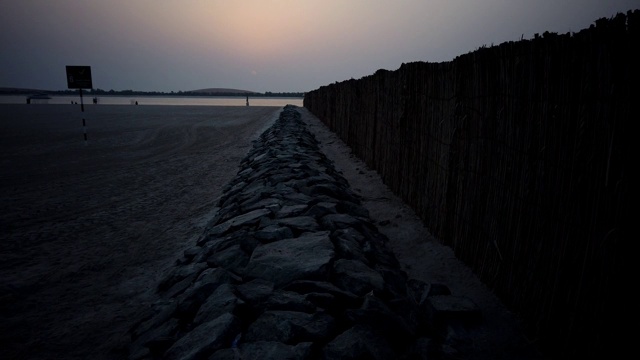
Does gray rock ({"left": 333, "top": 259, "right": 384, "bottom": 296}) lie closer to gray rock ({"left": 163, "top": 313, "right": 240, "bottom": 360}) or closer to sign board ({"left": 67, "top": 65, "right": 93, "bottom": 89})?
gray rock ({"left": 163, "top": 313, "right": 240, "bottom": 360})

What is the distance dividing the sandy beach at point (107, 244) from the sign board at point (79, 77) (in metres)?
5.48

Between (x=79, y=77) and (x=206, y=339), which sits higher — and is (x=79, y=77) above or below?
above

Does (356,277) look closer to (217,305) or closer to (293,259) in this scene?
(293,259)

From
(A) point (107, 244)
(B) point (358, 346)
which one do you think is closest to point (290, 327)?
(B) point (358, 346)

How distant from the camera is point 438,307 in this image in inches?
99.9

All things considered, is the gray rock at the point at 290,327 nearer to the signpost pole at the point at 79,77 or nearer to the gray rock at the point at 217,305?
the gray rock at the point at 217,305

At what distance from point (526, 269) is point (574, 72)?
4.00ft

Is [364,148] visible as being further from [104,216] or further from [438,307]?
[438,307]

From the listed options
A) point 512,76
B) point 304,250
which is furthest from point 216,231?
point 512,76

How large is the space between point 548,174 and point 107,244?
4200 mm

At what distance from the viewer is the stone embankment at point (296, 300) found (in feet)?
6.33

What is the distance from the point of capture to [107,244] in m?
4.06

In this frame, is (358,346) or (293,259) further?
(293,259)

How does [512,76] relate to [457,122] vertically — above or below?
above
